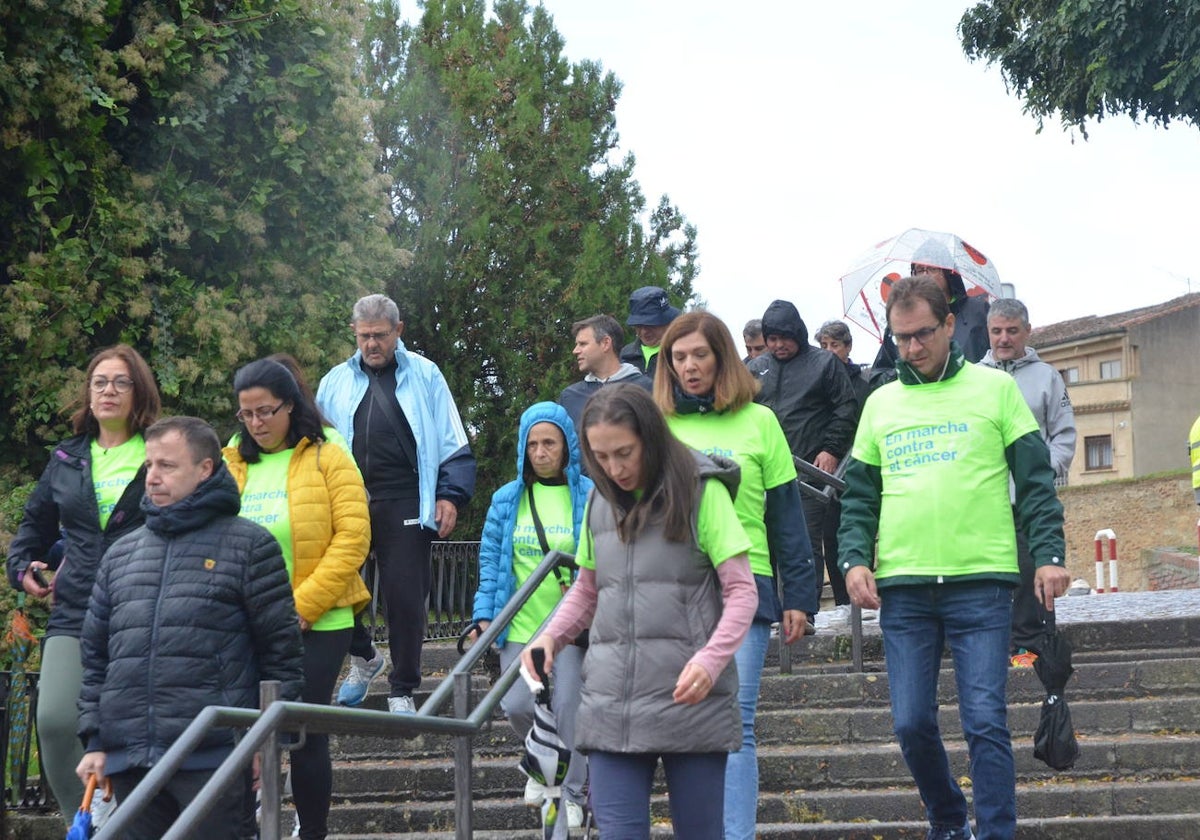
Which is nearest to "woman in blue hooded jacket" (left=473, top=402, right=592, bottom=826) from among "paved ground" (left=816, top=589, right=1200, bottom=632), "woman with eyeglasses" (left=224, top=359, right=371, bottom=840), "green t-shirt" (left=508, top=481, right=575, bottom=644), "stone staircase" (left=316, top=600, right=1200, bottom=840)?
"green t-shirt" (left=508, top=481, right=575, bottom=644)

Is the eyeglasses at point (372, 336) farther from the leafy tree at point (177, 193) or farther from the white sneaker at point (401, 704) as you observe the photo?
the leafy tree at point (177, 193)

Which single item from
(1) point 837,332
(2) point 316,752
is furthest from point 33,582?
(1) point 837,332

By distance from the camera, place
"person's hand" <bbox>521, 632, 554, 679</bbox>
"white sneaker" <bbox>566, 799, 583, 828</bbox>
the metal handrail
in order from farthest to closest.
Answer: "white sneaker" <bbox>566, 799, 583, 828</bbox>, "person's hand" <bbox>521, 632, 554, 679</bbox>, the metal handrail

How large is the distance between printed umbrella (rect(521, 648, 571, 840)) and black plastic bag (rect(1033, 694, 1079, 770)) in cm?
175

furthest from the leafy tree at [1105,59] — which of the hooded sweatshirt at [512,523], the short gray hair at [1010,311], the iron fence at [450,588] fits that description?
the hooded sweatshirt at [512,523]

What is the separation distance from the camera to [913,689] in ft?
16.8

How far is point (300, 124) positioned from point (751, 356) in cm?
621

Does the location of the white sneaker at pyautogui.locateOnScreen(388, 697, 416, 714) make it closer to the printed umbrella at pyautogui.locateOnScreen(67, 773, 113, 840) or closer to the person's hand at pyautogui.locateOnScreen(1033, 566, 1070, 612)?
the printed umbrella at pyautogui.locateOnScreen(67, 773, 113, 840)

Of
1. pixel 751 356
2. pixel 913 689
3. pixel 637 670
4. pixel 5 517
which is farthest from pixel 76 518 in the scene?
pixel 5 517

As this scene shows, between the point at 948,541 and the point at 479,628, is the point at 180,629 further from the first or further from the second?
the point at 948,541

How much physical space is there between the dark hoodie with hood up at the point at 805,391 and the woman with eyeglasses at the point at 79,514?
3.72 m

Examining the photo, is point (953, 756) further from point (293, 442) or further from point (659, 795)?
point (293, 442)

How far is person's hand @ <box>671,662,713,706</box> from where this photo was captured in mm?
3879

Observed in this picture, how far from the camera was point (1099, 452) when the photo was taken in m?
54.4
